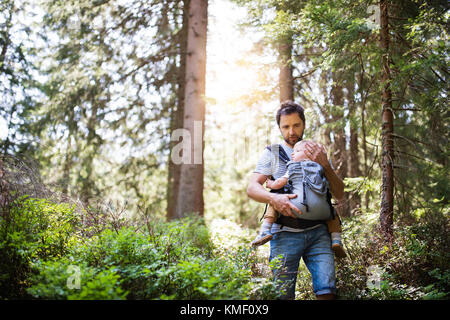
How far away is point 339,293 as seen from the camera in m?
3.76

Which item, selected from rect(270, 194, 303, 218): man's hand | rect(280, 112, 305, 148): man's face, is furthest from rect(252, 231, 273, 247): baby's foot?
rect(280, 112, 305, 148): man's face

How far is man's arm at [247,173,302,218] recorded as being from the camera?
3062mm

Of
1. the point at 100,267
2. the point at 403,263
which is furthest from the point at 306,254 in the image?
the point at 100,267

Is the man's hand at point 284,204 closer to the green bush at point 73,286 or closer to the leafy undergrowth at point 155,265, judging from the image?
the leafy undergrowth at point 155,265

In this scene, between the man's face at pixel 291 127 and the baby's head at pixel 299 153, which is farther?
the man's face at pixel 291 127

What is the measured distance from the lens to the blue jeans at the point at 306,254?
2.97 m

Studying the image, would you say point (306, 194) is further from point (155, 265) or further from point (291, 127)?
point (155, 265)

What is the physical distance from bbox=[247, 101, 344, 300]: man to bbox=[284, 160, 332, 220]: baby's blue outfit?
64 mm

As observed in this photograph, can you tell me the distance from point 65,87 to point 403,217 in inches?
403

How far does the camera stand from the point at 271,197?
3.14 m

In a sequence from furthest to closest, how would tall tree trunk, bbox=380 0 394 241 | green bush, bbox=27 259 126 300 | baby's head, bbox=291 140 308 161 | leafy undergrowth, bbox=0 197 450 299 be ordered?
tall tree trunk, bbox=380 0 394 241, baby's head, bbox=291 140 308 161, leafy undergrowth, bbox=0 197 450 299, green bush, bbox=27 259 126 300

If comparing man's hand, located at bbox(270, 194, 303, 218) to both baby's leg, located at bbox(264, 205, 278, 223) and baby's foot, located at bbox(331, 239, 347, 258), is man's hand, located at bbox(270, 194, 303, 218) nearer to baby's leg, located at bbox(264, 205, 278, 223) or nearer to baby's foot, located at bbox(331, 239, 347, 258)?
baby's leg, located at bbox(264, 205, 278, 223)

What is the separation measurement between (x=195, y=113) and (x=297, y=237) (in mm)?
6976

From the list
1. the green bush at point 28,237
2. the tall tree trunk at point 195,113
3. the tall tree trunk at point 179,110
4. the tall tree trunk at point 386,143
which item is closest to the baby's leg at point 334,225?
the tall tree trunk at point 386,143
